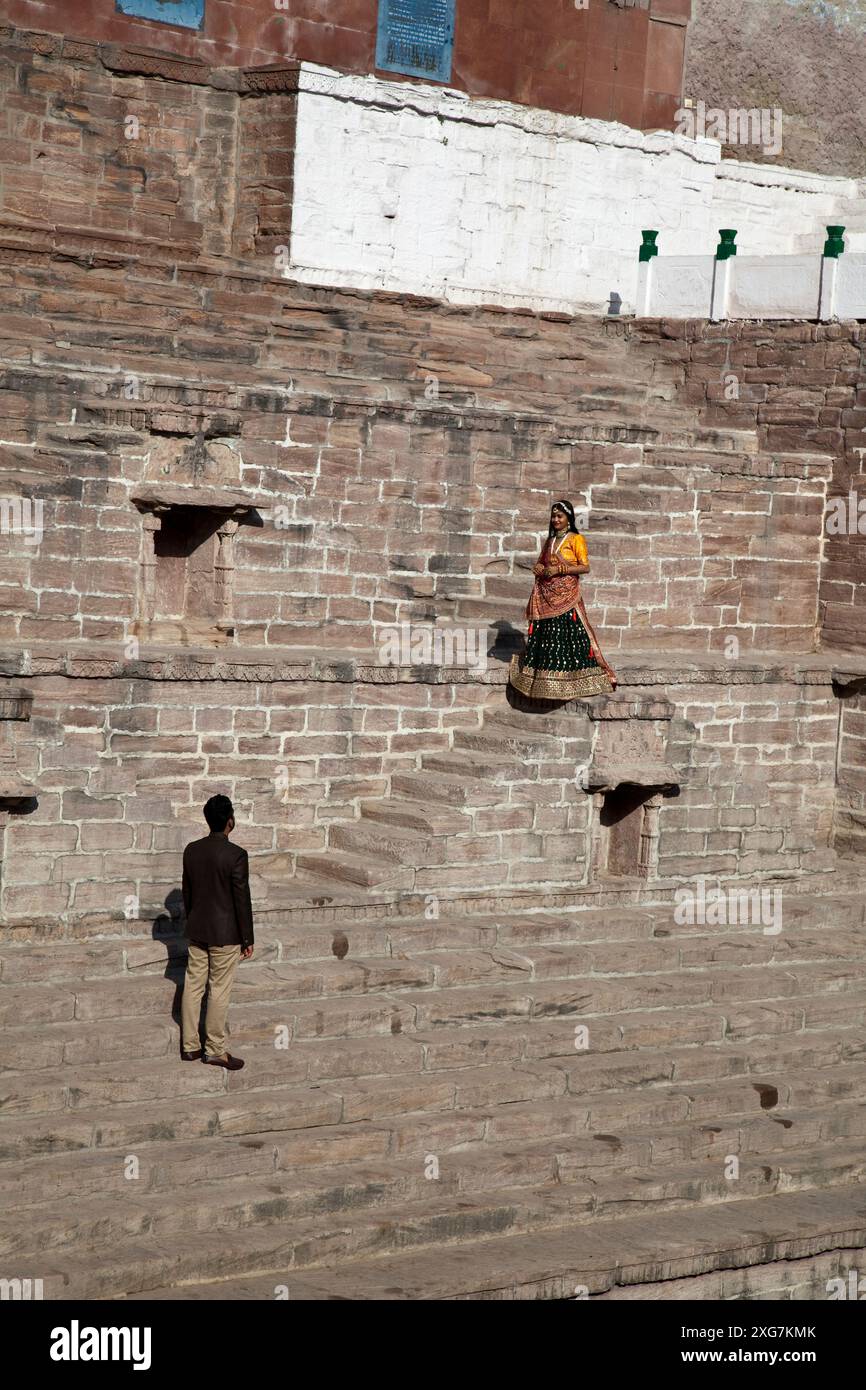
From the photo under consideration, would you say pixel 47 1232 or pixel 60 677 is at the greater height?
pixel 60 677

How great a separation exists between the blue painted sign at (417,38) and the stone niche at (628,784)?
862cm

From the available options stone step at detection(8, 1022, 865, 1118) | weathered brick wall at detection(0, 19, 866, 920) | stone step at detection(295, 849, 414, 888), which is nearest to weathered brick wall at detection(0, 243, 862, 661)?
weathered brick wall at detection(0, 19, 866, 920)

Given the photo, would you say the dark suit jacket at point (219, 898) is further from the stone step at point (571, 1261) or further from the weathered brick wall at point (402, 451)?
the weathered brick wall at point (402, 451)

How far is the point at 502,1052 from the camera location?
36.4 ft

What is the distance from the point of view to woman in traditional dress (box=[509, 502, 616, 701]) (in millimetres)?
13242

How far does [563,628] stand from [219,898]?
4.35 metres

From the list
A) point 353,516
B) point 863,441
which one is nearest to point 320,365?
point 353,516

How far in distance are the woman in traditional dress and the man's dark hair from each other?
3.96 metres

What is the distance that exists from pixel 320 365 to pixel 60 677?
5129 millimetres

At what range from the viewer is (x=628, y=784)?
544 inches

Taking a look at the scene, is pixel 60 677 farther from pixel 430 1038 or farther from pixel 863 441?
pixel 863 441

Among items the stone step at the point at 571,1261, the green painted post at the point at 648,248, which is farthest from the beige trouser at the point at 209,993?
the green painted post at the point at 648,248

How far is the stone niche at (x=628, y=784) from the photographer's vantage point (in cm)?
1344

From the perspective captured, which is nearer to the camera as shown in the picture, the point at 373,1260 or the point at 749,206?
the point at 373,1260
